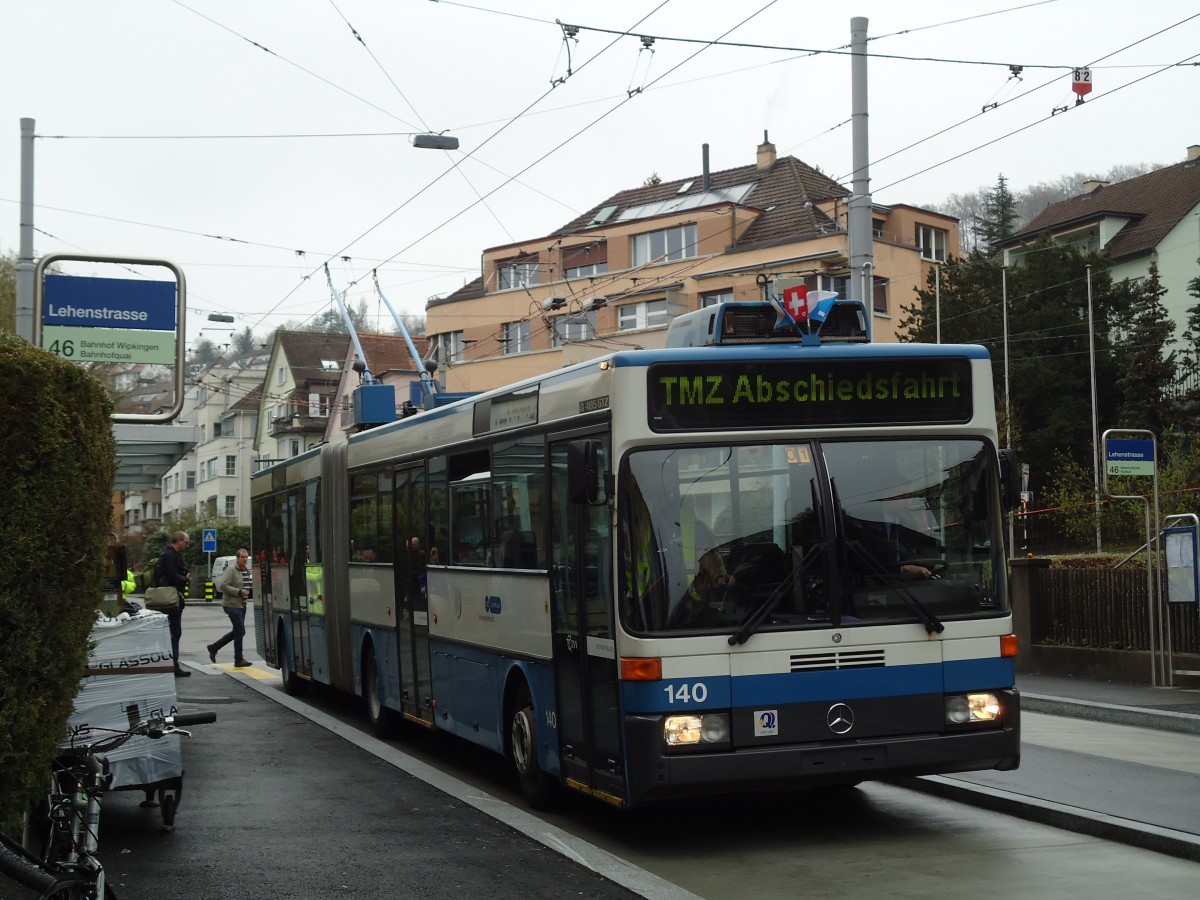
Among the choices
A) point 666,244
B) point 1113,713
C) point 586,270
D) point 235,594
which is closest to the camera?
point 1113,713

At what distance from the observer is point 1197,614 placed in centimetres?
1574

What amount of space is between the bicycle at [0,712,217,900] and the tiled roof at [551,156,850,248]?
146 ft

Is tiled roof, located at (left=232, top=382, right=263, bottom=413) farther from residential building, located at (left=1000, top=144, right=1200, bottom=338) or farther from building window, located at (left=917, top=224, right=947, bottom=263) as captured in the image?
building window, located at (left=917, top=224, right=947, bottom=263)

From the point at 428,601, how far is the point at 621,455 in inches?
181

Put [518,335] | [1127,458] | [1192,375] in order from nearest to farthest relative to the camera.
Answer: [1127,458]
[1192,375]
[518,335]

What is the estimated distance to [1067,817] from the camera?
28.8ft

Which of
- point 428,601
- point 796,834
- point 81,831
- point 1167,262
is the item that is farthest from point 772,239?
point 81,831

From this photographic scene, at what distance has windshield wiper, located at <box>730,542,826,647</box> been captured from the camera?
8.12 meters

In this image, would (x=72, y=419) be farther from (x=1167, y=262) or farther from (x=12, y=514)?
(x=1167, y=262)

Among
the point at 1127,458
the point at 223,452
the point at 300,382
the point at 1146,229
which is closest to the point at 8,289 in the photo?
the point at 1127,458

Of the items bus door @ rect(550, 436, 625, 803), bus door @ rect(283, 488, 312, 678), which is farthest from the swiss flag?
bus door @ rect(283, 488, 312, 678)

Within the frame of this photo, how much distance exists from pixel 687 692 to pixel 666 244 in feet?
154

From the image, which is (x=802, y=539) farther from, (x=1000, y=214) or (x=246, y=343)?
(x=246, y=343)

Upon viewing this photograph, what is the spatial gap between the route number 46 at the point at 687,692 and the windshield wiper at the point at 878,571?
1107mm
